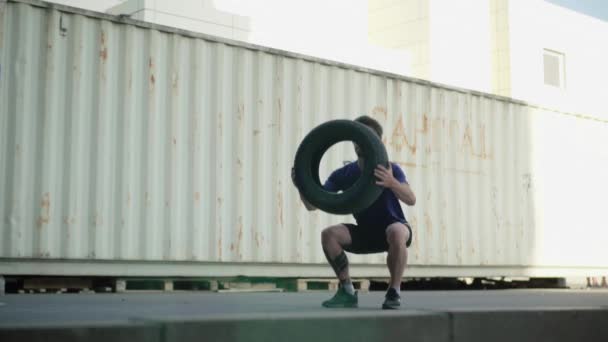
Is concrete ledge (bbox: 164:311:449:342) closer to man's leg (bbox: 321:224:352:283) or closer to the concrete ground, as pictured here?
the concrete ground

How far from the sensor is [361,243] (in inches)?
188

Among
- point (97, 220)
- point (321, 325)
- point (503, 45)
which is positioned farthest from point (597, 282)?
point (503, 45)

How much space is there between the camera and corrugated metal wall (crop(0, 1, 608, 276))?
24.8ft

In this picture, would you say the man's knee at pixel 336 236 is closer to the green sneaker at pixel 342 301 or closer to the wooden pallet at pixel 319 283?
the green sneaker at pixel 342 301

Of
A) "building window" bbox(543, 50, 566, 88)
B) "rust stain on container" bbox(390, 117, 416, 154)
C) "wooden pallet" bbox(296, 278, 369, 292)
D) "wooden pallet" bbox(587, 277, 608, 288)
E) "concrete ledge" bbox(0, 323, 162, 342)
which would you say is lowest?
"wooden pallet" bbox(587, 277, 608, 288)

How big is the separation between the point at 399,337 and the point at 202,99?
5.15 m

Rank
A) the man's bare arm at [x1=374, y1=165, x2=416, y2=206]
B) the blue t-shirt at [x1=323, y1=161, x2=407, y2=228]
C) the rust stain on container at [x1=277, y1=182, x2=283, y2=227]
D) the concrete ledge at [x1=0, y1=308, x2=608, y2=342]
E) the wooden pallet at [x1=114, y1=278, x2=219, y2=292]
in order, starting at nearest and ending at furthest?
1. the concrete ledge at [x1=0, y1=308, x2=608, y2=342]
2. the man's bare arm at [x1=374, y1=165, x2=416, y2=206]
3. the blue t-shirt at [x1=323, y1=161, x2=407, y2=228]
4. the wooden pallet at [x1=114, y1=278, x2=219, y2=292]
5. the rust stain on container at [x1=277, y1=182, x2=283, y2=227]

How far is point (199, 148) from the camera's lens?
845 cm

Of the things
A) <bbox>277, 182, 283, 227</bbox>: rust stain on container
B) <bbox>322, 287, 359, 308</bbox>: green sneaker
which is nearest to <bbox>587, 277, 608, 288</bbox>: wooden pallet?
<bbox>277, 182, 283, 227</bbox>: rust stain on container

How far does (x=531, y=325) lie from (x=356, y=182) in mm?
1224

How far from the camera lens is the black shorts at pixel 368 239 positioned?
475cm

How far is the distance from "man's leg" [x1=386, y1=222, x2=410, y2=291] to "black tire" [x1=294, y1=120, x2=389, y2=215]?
22cm

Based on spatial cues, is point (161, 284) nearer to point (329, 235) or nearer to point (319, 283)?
point (319, 283)

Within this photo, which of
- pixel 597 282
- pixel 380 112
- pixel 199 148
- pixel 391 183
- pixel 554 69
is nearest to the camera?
pixel 391 183
